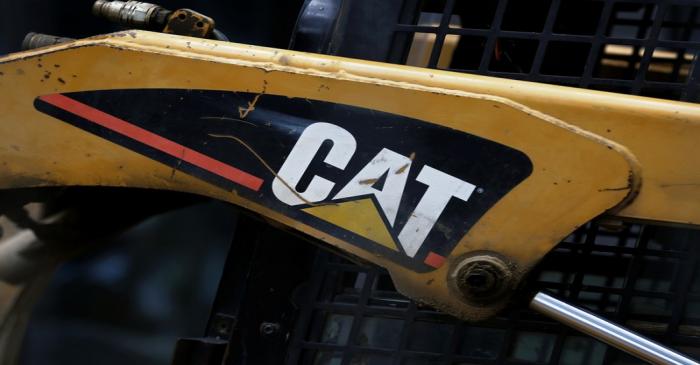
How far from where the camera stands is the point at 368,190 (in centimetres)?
111

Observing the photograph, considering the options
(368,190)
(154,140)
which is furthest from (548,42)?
(154,140)

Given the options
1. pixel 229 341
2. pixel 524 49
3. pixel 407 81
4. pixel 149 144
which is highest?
pixel 524 49

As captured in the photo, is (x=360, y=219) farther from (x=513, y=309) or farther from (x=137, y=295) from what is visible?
(x=137, y=295)

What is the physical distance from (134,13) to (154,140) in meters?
0.23

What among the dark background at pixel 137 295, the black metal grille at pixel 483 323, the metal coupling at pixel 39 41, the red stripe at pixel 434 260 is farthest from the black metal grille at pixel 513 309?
the dark background at pixel 137 295

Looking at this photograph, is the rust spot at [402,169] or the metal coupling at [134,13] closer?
the rust spot at [402,169]

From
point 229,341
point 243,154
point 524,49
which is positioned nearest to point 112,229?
point 229,341

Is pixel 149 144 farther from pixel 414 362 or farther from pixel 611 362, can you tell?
pixel 611 362

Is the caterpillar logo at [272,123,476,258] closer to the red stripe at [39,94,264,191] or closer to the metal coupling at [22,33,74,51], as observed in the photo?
the red stripe at [39,94,264,191]

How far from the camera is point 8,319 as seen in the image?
1487mm

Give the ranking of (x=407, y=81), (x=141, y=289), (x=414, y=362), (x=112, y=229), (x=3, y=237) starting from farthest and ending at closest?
1. (x=141, y=289)
2. (x=112, y=229)
3. (x=3, y=237)
4. (x=414, y=362)
5. (x=407, y=81)

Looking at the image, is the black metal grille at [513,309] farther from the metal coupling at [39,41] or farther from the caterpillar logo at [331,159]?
the metal coupling at [39,41]

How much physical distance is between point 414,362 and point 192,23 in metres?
0.55

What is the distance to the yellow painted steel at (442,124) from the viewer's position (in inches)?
41.6
